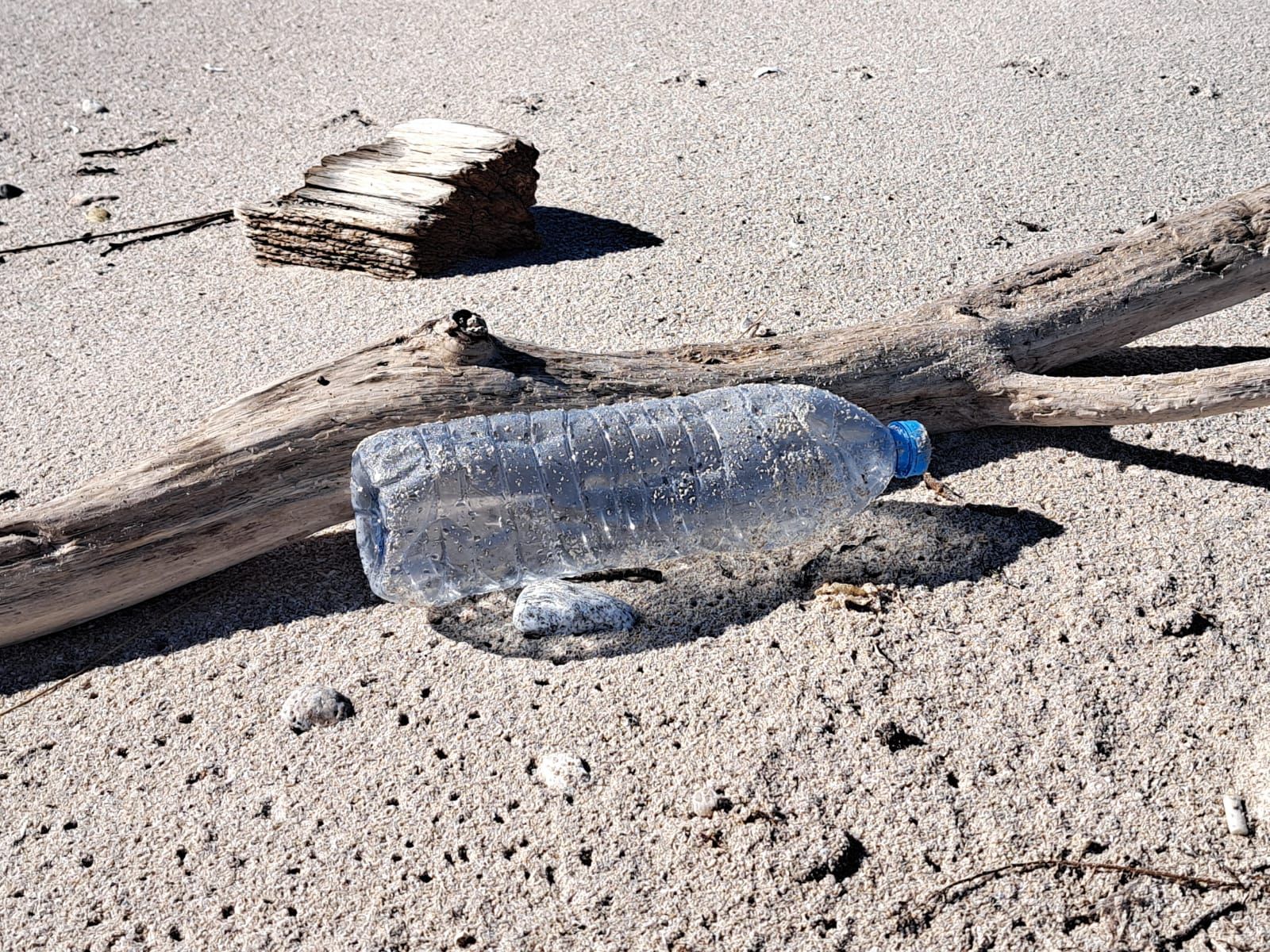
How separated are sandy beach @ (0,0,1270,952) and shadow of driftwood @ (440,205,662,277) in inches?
0.9

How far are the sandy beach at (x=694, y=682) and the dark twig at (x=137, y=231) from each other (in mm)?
156

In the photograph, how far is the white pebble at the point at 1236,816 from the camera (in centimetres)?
182

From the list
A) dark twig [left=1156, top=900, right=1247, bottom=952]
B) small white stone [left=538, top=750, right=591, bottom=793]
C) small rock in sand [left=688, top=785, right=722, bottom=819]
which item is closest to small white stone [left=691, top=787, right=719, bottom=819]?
small rock in sand [left=688, top=785, right=722, bottom=819]

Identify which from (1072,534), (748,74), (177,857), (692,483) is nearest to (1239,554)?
(1072,534)

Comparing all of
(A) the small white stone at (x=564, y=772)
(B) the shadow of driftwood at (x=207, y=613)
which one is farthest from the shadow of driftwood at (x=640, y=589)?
(A) the small white stone at (x=564, y=772)

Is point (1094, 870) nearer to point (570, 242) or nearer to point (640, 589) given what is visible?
point (640, 589)

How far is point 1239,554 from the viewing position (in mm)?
2367

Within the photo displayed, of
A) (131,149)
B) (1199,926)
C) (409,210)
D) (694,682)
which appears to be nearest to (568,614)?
(694,682)

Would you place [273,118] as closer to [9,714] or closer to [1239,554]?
[9,714]

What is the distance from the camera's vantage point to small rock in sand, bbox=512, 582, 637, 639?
2264 mm

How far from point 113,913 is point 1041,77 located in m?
4.92

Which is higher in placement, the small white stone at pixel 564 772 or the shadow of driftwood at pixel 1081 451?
the shadow of driftwood at pixel 1081 451

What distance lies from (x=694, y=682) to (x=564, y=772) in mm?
316

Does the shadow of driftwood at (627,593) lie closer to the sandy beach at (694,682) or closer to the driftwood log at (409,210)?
the sandy beach at (694,682)
